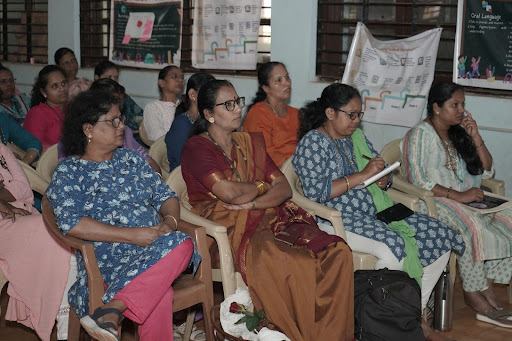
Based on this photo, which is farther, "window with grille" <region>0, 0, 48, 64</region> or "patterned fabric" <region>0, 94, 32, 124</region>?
"window with grille" <region>0, 0, 48, 64</region>

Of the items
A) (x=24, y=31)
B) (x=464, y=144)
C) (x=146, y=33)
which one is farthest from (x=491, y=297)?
(x=24, y=31)

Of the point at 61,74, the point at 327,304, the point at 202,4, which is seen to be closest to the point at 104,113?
the point at 327,304

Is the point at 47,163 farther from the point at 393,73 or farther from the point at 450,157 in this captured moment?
the point at 393,73

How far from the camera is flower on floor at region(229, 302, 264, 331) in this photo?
2.99 m

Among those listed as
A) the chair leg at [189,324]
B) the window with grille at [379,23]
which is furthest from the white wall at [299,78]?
the chair leg at [189,324]

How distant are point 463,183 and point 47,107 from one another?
→ 2.83m

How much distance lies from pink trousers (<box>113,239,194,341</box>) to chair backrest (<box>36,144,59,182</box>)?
1.38 metres

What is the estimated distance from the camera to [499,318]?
391cm

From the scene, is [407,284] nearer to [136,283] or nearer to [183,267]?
[183,267]

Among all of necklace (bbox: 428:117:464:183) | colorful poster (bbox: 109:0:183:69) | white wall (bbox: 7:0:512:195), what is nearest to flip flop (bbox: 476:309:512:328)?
necklace (bbox: 428:117:464:183)

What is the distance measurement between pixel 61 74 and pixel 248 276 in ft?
8.35

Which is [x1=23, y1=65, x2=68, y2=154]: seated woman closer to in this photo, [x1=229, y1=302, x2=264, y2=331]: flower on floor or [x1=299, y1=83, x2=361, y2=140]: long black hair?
[x1=299, y1=83, x2=361, y2=140]: long black hair

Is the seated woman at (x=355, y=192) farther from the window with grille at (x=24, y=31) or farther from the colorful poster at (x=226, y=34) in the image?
the window with grille at (x=24, y=31)

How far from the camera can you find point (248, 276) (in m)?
3.22
